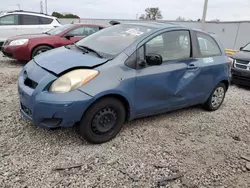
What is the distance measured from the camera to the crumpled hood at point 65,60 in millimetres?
3119

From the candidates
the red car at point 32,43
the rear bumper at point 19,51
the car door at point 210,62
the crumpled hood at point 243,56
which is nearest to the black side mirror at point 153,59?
the car door at point 210,62

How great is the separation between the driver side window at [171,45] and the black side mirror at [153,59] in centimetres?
12

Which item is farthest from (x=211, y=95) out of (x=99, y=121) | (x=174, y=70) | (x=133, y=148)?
(x=99, y=121)

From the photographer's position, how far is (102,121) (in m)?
3.24

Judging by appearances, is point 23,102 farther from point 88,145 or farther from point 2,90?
point 2,90

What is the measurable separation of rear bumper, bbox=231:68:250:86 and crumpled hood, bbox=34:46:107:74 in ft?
16.6

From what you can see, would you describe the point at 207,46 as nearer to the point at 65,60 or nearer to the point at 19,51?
the point at 65,60

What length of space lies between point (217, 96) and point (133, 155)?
252cm

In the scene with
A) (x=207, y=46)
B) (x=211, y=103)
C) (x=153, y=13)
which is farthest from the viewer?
(x=153, y=13)

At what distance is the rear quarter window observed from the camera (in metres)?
4.34

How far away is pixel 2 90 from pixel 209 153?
4.12 m

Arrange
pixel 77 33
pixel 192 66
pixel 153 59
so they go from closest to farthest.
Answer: pixel 153 59 < pixel 192 66 < pixel 77 33

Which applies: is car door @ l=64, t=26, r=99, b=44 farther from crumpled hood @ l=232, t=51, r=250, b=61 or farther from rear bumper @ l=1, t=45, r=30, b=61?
crumpled hood @ l=232, t=51, r=250, b=61

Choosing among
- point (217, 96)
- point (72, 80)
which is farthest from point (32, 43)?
point (217, 96)
